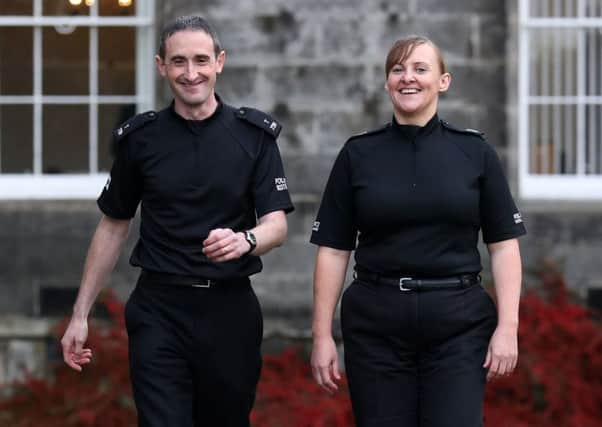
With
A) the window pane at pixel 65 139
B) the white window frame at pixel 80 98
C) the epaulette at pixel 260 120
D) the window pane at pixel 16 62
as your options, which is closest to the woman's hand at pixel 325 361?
the epaulette at pixel 260 120

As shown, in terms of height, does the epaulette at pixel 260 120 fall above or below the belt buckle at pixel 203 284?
above

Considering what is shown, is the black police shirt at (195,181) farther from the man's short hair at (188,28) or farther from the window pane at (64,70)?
the window pane at (64,70)

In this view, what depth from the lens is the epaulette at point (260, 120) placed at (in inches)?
208

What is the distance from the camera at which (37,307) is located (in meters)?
8.66

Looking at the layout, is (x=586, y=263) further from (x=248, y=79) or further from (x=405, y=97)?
(x=405, y=97)

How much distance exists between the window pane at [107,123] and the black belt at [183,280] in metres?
3.83

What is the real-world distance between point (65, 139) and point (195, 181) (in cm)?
398

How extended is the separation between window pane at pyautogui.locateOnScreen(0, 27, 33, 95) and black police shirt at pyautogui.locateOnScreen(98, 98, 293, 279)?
381cm

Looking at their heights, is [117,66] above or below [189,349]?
above

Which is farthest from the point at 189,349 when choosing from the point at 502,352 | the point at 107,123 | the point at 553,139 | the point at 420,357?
the point at 553,139

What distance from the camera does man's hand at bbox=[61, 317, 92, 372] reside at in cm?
532

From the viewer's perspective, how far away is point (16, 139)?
29.4 feet

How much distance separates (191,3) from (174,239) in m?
3.74

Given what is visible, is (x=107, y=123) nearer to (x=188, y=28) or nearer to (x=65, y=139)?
(x=65, y=139)
